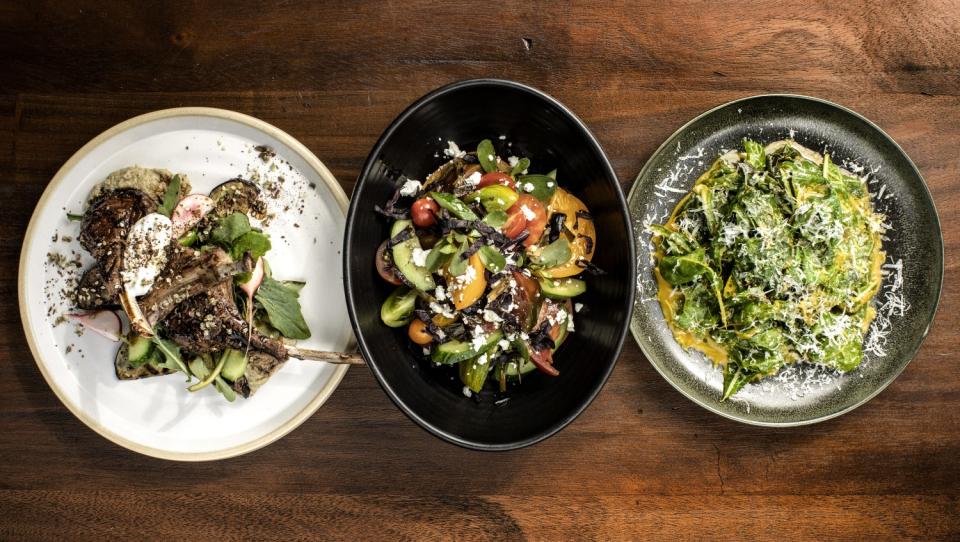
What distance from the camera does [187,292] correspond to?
177 centimetres

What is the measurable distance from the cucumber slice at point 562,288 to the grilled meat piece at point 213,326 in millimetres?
811

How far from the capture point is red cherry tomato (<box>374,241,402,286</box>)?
1678 millimetres

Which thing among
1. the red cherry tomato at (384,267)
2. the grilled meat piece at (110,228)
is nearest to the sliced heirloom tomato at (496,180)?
the red cherry tomato at (384,267)

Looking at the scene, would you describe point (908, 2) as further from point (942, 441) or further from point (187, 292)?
point (187, 292)

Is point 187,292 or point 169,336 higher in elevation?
point 187,292

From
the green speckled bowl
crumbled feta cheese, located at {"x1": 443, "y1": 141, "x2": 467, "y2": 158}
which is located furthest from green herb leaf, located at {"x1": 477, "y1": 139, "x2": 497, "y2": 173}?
the green speckled bowl

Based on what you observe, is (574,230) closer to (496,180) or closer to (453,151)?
(496,180)

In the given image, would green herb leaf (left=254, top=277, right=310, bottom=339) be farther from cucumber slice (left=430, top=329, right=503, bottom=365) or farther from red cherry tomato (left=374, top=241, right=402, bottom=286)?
cucumber slice (left=430, top=329, right=503, bottom=365)

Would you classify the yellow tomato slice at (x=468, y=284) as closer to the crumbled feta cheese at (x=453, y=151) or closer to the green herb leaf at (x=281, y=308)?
the crumbled feta cheese at (x=453, y=151)

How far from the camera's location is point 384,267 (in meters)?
1.68

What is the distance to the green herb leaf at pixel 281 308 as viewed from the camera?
1.81m

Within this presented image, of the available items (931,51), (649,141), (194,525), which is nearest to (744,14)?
(649,141)

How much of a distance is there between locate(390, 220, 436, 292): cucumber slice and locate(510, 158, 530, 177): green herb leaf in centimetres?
35

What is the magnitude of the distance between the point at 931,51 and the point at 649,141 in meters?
1.01
